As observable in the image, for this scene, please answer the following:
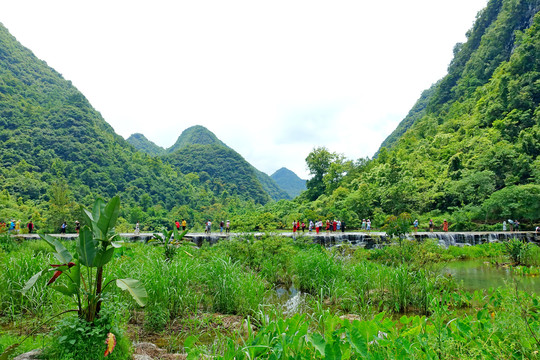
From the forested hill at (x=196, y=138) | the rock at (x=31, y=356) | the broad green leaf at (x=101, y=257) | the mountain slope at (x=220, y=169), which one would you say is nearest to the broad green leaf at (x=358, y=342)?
the broad green leaf at (x=101, y=257)

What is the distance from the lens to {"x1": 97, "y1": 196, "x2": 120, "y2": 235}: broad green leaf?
313 centimetres

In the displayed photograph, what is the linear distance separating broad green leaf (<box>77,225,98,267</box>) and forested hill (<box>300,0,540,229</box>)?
24.2m

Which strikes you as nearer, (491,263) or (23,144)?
(491,263)

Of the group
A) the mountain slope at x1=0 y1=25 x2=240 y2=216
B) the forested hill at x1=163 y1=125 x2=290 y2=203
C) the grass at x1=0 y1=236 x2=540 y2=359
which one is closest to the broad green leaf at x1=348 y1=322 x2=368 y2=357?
the grass at x1=0 y1=236 x2=540 y2=359

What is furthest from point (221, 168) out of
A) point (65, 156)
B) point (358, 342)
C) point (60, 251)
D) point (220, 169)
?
point (358, 342)

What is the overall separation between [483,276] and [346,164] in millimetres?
33782

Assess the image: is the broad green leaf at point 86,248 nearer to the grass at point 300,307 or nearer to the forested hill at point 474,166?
the grass at point 300,307

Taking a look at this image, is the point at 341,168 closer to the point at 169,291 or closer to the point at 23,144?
the point at 169,291

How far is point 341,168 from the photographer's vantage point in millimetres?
41062

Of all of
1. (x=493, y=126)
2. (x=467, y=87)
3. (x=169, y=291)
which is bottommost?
(x=169, y=291)

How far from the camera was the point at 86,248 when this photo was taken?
118 inches

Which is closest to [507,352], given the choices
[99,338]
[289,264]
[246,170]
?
[99,338]

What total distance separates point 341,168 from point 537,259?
1220 inches

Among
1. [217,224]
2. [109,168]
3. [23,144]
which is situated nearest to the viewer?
[217,224]
